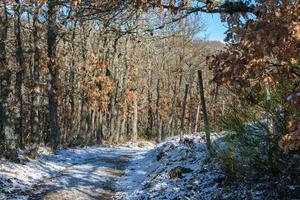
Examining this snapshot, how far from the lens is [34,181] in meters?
13.4

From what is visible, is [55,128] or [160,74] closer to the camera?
[55,128]

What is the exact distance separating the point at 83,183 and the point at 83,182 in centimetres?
16

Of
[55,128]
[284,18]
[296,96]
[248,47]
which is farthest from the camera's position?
[55,128]

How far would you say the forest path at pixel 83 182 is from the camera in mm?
11934

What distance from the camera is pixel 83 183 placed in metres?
13.9

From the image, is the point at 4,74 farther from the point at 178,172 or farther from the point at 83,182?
the point at 178,172

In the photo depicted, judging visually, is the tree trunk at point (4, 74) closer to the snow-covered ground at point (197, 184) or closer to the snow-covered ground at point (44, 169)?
the snow-covered ground at point (44, 169)

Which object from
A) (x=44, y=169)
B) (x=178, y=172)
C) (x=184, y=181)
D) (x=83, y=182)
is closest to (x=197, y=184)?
(x=184, y=181)

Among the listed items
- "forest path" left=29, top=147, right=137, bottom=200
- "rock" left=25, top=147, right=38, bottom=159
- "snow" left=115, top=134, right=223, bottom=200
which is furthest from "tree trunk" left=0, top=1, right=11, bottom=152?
"snow" left=115, top=134, right=223, bottom=200

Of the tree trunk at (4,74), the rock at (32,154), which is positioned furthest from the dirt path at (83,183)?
the tree trunk at (4,74)

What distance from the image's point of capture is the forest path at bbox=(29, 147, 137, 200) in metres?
11.9

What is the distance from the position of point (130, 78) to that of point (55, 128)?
2046 cm

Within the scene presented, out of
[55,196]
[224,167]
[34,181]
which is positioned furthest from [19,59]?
[224,167]

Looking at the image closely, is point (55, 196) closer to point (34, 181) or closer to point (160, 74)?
point (34, 181)
